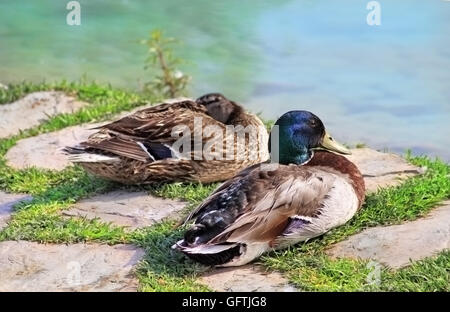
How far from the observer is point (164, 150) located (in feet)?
22.8

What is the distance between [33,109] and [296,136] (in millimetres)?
3771

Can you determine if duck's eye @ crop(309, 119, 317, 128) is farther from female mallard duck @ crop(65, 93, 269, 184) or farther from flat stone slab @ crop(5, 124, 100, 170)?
flat stone slab @ crop(5, 124, 100, 170)

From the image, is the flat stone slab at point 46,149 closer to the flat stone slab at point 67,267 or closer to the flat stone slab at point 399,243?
the flat stone slab at point 67,267

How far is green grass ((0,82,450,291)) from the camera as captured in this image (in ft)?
17.1

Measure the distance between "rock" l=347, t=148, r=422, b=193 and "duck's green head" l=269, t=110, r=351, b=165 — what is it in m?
0.64

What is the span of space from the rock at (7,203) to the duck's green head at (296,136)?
73.6 inches

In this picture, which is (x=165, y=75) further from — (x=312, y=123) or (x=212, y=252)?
(x=212, y=252)

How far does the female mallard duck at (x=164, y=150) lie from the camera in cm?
691

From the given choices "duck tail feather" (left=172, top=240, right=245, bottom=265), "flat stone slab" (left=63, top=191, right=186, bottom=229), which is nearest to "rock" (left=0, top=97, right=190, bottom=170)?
"flat stone slab" (left=63, top=191, right=186, bottom=229)

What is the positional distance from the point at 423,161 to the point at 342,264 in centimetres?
212

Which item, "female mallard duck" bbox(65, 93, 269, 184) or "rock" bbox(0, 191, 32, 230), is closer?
"rock" bbox(0, 191, 32, 230)

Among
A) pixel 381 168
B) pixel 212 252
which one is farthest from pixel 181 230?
pixel 381 168

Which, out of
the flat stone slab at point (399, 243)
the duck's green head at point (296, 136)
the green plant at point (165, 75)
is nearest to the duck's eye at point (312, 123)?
the duck's green head at point (296, 136)
